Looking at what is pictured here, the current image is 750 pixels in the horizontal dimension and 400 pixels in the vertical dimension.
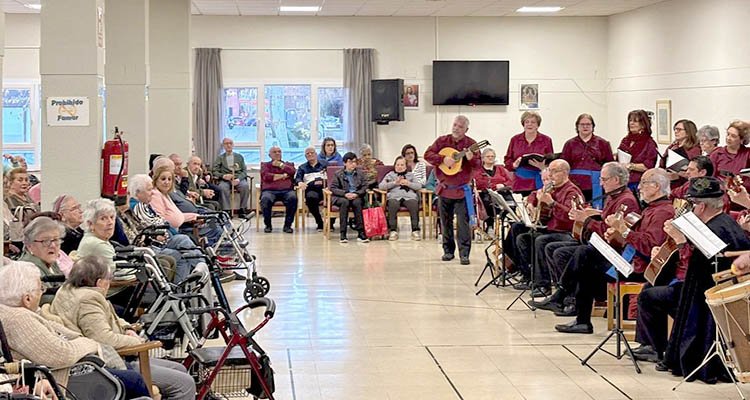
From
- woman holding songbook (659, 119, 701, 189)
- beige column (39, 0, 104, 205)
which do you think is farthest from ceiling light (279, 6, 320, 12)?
beige column (39, 0, 104, 205)

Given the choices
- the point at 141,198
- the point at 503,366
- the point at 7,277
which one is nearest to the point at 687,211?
the point at 503,366

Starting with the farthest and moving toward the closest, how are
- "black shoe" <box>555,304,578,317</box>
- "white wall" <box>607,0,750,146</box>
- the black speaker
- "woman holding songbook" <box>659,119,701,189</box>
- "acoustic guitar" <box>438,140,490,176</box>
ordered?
1. the black speaker
2. "white wall" <box>607,0,750,146</box>
3. "acoustic guitar" <box>438,140,490,176</box>
4. "woman holding songbook" <box>659,119,701,189</box>
5. "black shoe" <box>555,304,578,317</box>

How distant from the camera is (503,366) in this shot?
670cm

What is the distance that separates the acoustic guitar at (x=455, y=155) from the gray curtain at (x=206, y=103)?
6433mm

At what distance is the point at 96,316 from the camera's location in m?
4.74

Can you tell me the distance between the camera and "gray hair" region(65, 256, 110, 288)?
15.9ft

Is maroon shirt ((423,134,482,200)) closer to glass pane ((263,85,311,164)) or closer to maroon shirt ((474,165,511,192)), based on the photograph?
maroon shirt ((474,165,511,192))

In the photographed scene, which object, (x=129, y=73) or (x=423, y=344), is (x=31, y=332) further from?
(x=129, y=73)

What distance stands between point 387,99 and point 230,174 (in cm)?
289

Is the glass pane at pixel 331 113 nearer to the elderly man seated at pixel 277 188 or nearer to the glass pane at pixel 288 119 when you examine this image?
the glass pane at pixel 288 119

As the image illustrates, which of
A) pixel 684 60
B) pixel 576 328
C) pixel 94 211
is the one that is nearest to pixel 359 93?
pixel 684 60

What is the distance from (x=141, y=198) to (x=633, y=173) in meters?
Answer: 4.71

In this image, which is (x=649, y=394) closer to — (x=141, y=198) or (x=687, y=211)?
(x=687, y=211)

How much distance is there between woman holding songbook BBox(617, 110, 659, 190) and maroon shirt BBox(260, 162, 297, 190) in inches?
227
